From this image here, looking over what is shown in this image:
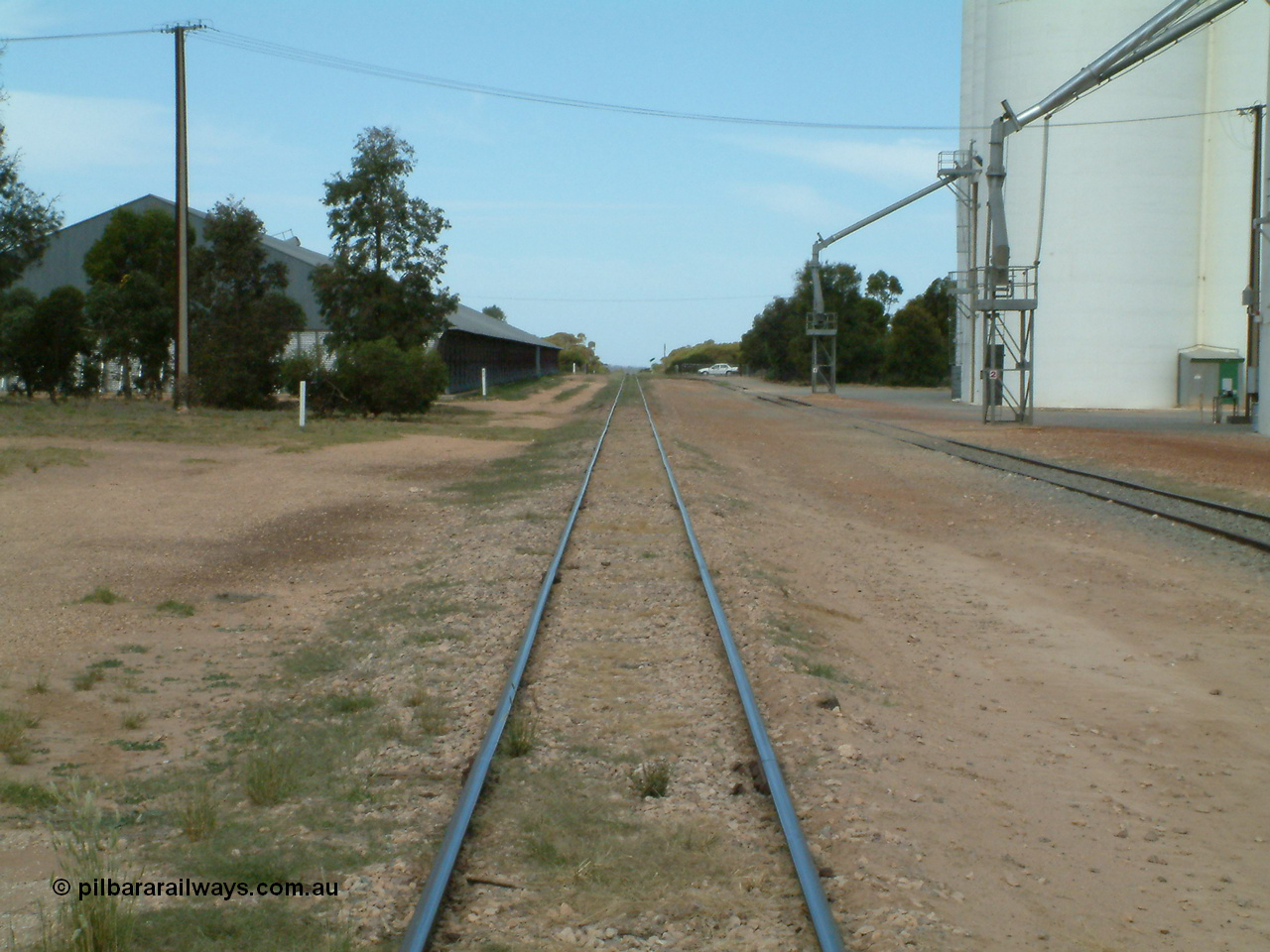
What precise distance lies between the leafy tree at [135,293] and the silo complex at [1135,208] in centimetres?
3112

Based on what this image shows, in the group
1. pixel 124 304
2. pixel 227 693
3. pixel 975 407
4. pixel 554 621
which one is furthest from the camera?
pixel 975 407

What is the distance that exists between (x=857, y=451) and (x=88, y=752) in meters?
22.4

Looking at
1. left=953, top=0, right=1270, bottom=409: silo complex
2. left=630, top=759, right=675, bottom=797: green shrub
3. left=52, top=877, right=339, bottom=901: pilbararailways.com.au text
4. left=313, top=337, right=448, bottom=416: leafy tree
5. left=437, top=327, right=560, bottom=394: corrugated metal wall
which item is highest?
left=953, top=0, right=1270, bottom=409: silo complex

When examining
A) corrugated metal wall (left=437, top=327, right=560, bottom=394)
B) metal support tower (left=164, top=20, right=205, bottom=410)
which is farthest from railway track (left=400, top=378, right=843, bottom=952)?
corrugated metal wall (left=437, top=327, right=560, bottom=394)

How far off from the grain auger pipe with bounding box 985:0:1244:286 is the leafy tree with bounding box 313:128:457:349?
18473 mm

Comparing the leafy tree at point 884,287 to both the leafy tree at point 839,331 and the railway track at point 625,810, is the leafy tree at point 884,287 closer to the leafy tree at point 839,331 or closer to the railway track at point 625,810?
the leafy tree at point 839,331

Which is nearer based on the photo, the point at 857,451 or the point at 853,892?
the point at 853,892

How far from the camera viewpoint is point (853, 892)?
454 centimetres

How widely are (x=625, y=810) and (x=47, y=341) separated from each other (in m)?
40.0

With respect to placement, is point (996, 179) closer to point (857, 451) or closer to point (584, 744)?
point (857, 451)

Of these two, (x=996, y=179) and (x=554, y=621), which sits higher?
(x=996, y=179)

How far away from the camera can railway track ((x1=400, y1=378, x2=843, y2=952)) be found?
4.29 meters

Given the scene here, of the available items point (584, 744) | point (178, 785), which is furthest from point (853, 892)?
point (178, 785)

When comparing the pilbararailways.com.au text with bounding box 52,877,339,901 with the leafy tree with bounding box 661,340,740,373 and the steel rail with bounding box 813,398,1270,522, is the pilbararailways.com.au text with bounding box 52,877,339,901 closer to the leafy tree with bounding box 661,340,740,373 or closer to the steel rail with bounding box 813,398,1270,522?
the steel rail with bounding box 813,398,1270,522
